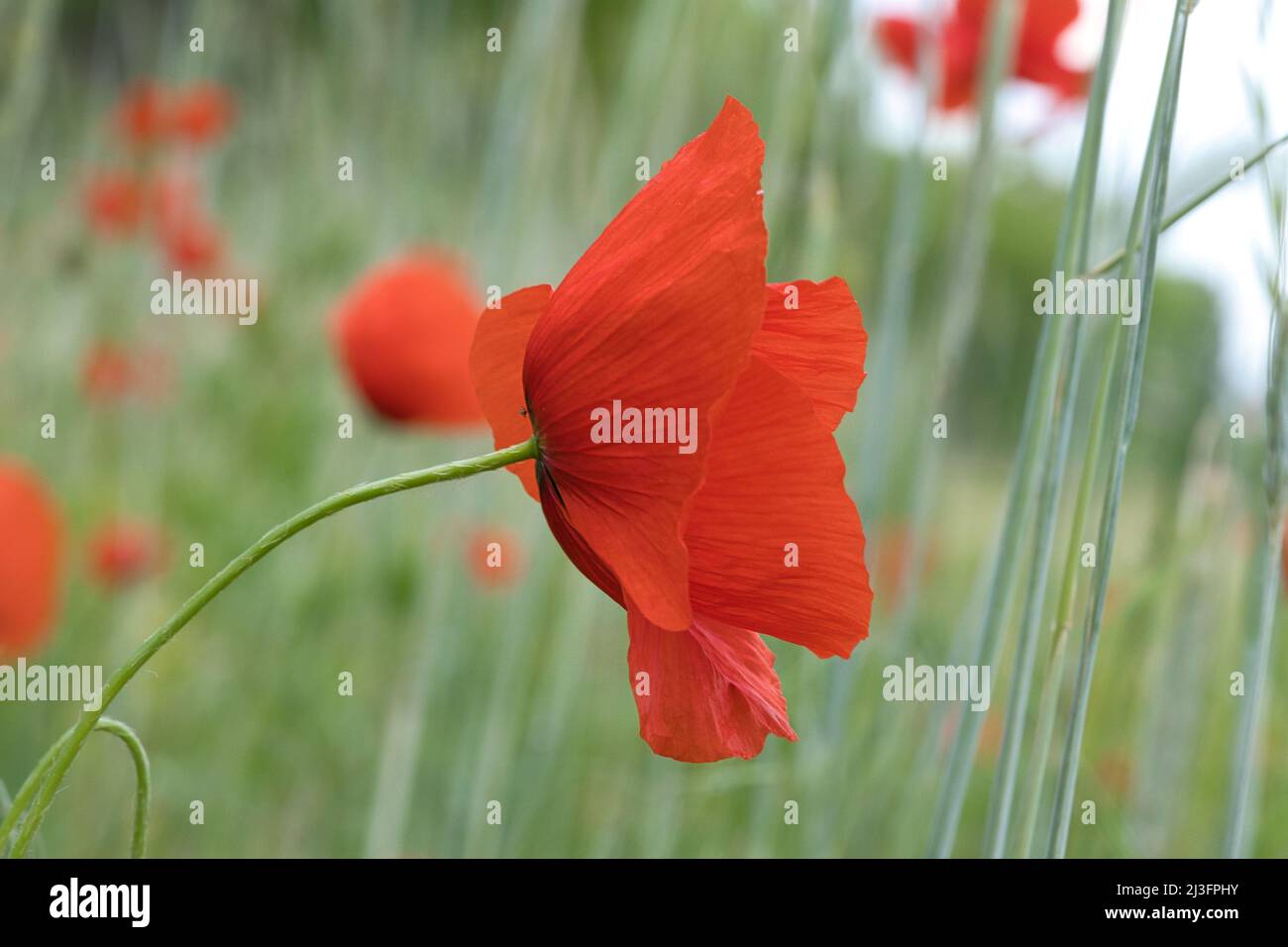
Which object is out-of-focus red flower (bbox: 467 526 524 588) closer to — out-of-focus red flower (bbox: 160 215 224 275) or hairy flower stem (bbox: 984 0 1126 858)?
out-of-focus red flower (bbox: 160 215 224 275)

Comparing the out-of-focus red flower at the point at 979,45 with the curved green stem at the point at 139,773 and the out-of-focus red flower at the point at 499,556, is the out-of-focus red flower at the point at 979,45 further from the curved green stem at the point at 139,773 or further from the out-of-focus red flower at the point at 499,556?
the curved green stem at the point at 139,773

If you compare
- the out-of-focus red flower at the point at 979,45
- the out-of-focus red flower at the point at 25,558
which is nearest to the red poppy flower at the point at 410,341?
the out-of-focus red flower at the point at 25,558

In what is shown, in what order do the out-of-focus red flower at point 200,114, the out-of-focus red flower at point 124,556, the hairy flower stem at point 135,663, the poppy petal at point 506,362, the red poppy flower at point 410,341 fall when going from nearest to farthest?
the hairy flower stem at point 135,663
the poppy petal at point 506,362
the red poppy flower at point 410,341
the out-of-focus red flower at point 124,556
the out-of-focus red flower at point 200,114

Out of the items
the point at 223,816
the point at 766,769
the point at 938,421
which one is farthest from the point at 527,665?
the point at 223,816

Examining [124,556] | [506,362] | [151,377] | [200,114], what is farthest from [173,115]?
[506,362]
